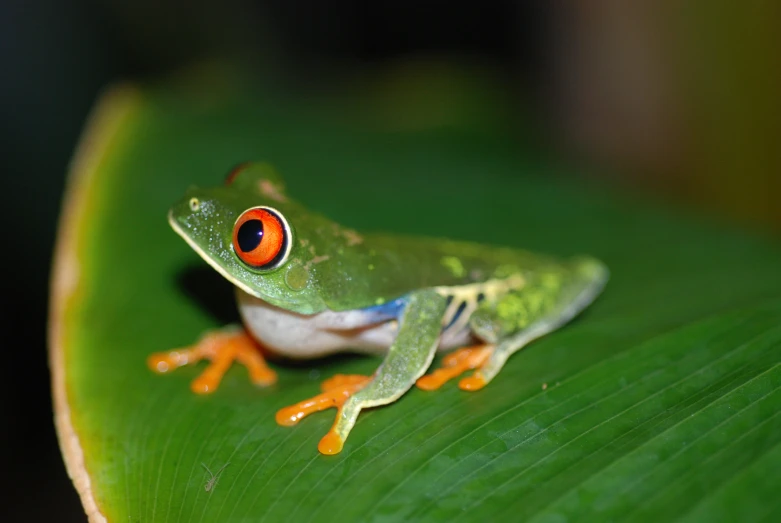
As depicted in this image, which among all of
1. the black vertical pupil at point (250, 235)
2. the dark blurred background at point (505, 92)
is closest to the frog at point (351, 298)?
the black vertical pupil at point (250, 235)

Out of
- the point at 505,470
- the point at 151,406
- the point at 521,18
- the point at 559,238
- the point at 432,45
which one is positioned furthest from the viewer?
the point at 432,45

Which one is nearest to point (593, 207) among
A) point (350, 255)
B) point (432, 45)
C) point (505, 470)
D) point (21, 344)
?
point (350, 255)

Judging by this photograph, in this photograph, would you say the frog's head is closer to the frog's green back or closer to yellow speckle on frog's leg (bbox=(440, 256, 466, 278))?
the frog's green back

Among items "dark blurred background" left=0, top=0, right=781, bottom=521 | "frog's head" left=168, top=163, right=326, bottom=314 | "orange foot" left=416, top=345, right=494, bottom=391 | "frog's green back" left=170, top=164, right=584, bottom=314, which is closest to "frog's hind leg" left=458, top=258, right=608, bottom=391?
"orange foot" left=416, top=345, right=494, bottom=391

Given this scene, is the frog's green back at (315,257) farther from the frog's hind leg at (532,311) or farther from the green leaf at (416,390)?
the green leaf at (416,390)

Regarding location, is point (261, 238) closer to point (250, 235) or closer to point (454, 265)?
point (250, 235)

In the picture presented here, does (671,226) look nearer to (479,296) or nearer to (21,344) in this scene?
(479,296)

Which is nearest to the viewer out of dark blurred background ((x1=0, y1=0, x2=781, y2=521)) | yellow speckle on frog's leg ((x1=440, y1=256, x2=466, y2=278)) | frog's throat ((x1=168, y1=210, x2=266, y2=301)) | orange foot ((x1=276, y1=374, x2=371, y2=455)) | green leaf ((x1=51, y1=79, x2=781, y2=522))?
green leaf ((x1=51, y1=79, x2=781, y2=522))
